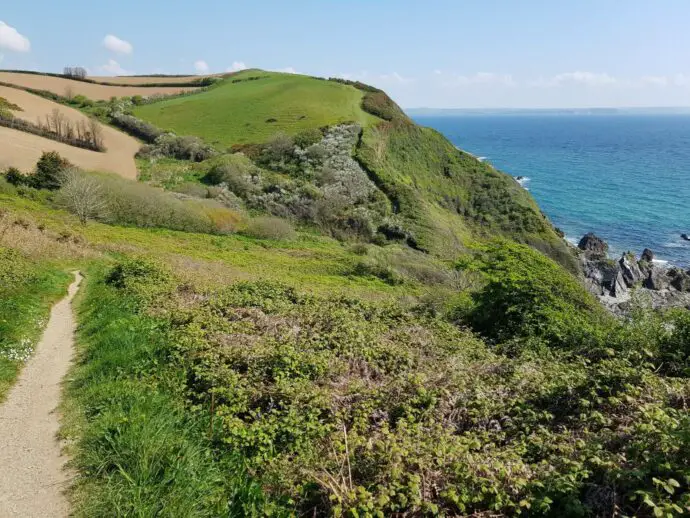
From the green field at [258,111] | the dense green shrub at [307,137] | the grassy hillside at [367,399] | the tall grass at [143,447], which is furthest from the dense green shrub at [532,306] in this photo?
the green field at [258,111]

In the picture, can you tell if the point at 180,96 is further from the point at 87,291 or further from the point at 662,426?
the point at 662,426

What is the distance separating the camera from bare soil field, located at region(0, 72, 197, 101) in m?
106

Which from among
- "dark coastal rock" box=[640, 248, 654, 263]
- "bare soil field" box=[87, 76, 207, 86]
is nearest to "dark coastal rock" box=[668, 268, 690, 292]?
"dark coastal rock" box=[640, 248, 654, 263]

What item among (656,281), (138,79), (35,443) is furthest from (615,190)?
(138,79)

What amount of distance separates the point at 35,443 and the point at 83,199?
115 feet

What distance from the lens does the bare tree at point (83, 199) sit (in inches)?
1498

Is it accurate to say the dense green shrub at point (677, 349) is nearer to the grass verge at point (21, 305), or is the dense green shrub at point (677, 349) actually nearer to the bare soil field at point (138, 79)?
the grass verge at point (21, 305)

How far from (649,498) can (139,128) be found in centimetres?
9189

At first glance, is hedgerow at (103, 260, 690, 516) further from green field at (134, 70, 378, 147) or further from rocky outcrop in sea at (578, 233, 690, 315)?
green field at (134, 70, 378, 147)

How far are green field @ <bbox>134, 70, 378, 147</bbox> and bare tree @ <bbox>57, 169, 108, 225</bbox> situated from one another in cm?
3505

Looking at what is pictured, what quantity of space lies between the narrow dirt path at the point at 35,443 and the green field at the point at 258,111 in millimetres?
65173

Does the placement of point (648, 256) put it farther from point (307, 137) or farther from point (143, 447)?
point (143, 447)

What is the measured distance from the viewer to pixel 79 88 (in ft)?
367

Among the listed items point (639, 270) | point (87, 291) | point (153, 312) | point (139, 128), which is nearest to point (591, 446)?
point (153, 312)
